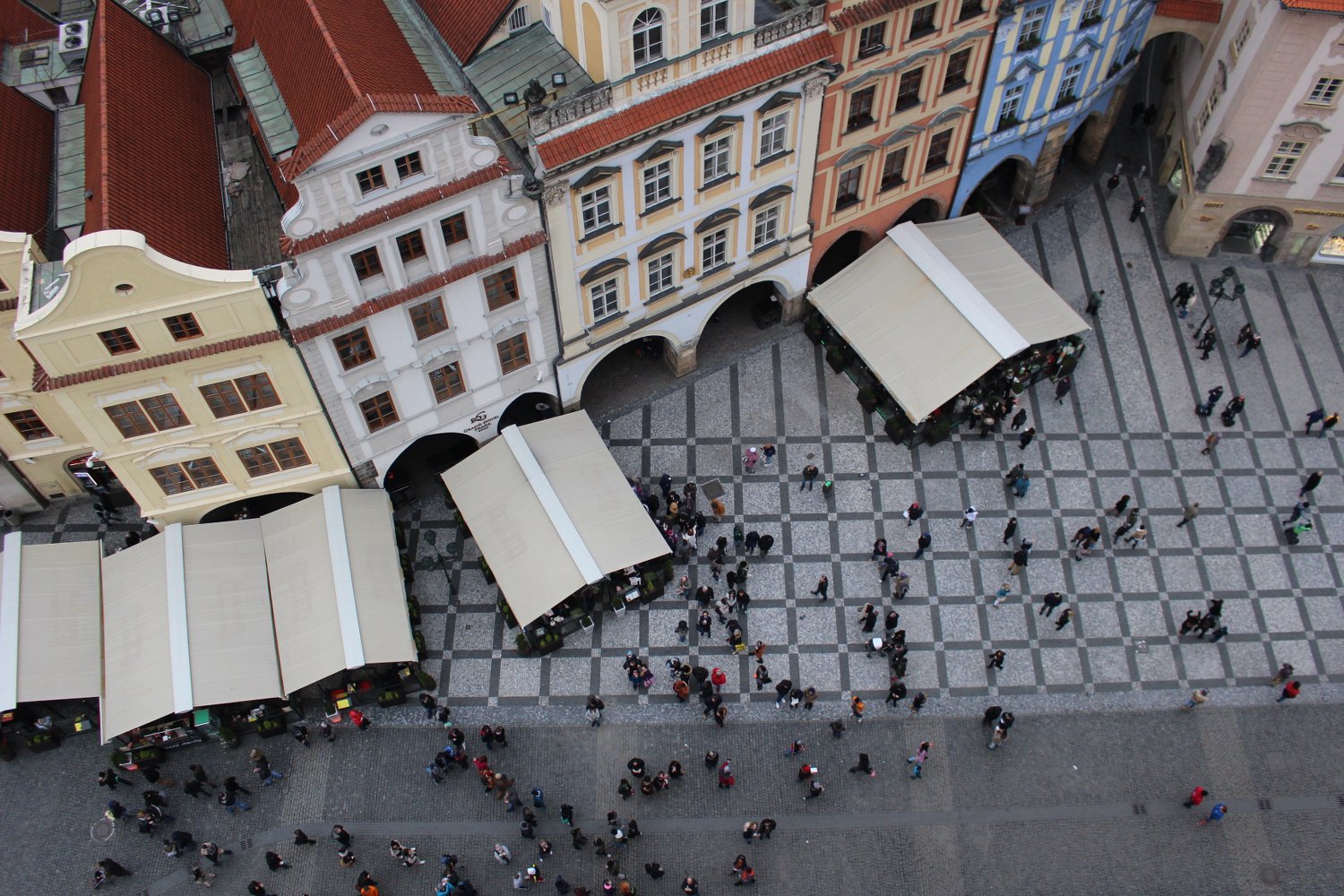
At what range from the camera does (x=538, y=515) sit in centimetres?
4075

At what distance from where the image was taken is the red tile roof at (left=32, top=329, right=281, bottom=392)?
33.4 metres

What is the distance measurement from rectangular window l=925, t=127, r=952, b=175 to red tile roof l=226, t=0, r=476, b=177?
67.6ft

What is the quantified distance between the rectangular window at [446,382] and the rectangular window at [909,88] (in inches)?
744

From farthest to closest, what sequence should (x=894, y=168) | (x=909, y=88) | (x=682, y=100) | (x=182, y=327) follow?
(x=894, y=168)
(x=909, y=88)
(x=682, y=100)
(x=182, y=327)

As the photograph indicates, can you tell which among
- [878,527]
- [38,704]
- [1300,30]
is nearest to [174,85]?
[38,704]

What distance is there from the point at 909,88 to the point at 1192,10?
15074 millimetres

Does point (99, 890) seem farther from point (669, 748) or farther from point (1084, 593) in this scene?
point (1084, 593)

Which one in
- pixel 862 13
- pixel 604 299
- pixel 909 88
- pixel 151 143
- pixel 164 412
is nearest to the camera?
pixel 151 143

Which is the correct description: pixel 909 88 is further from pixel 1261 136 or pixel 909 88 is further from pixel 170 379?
pixel 170 379

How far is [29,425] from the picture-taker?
133 feet

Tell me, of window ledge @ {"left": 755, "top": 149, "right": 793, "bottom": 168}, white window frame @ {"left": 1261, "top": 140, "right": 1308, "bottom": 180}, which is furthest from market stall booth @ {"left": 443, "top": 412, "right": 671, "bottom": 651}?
white window frame @ {"left": 1261, "top": 140, "right": 1308, "bottom": 180}

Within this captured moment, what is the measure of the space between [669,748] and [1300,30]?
3436cm

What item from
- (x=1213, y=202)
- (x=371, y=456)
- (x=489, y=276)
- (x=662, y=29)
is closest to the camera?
(x=662, y=29)

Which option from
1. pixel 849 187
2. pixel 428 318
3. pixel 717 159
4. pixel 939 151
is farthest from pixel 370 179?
pixel 939 151
